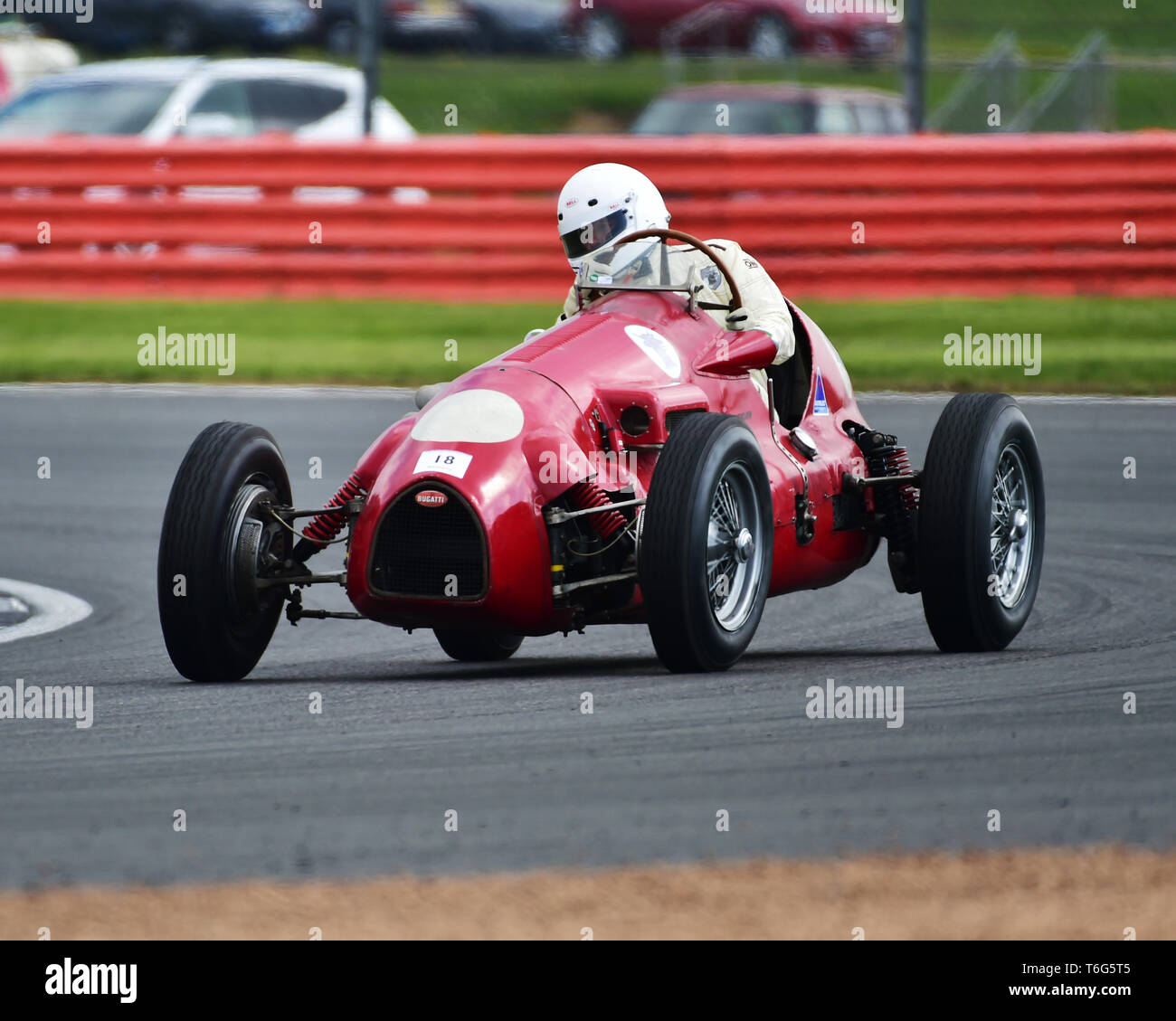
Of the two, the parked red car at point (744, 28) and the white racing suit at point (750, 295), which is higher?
the parked red car at point (744, 28)

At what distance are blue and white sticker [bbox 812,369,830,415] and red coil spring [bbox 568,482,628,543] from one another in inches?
50.1

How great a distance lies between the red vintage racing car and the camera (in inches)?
264

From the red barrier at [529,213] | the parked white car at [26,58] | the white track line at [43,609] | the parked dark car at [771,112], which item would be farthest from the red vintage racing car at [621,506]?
the parked white car at [26,58]

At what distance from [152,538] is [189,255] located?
638 centimetres

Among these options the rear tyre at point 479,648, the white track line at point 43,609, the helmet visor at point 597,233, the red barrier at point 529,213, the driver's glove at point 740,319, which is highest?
the red barrier at point 529,213

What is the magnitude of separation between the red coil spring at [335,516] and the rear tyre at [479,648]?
35.3 inches

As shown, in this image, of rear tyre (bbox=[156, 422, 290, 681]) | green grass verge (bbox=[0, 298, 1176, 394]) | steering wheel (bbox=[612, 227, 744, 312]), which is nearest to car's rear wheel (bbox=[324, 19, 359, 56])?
green grass verge (bbox=[0, 298, 1176, 394])

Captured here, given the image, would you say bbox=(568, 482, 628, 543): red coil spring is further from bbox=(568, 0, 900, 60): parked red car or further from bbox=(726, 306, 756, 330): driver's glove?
bbox=(568, 0, 900, 60): parked red car

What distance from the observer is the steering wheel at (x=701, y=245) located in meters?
7.53

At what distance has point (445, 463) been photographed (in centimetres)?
673

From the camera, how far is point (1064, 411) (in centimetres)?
1333

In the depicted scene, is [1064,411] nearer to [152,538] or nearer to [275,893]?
[152,538]

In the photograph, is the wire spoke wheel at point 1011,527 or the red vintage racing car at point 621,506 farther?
the wire spoke wheel at point 1011,527

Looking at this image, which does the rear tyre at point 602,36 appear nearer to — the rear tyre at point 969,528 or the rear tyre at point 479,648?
the rear tyre at point 479,648
